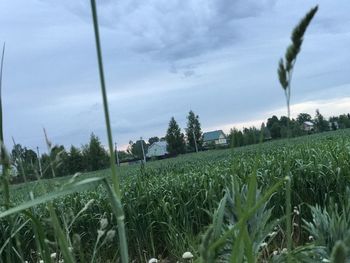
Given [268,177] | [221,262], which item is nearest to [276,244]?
[268,177]

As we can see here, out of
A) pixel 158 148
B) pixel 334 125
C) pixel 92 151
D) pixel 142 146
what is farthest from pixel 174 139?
pixel 92 151

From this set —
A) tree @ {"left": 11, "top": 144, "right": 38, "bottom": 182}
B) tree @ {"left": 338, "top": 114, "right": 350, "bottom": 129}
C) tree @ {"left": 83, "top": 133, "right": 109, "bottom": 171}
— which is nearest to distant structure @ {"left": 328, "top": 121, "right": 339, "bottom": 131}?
tree @ {"left": 338, "top": 114, "right": 350, "bottom": 129}

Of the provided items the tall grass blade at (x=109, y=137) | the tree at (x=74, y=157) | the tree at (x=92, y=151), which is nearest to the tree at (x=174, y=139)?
the tree at (x=92, y=151)

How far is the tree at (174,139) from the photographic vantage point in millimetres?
66375

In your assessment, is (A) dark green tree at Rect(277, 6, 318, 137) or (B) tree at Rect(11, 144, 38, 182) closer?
(A) dark green tree at Rect(277, 6, 318, 137)

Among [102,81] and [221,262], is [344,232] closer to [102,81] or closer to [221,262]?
[221,262]

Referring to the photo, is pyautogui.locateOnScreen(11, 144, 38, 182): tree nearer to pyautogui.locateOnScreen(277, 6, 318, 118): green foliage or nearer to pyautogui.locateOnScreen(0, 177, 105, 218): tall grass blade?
pyautogui.locateOnScreen(0, 177, 105, 218): tall grass blade

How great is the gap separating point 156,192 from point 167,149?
6199cm

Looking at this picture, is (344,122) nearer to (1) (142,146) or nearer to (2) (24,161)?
(1) (142,146)

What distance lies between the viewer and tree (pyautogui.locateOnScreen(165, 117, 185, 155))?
218 feet

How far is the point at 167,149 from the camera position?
67.4m

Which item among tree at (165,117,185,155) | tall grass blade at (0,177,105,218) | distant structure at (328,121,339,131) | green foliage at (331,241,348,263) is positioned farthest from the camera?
tree at (165,117,185,155)

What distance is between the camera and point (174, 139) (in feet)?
219

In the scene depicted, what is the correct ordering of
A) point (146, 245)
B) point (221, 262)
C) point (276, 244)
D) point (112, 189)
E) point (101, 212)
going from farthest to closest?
point (101, 212) → point (146, 245) → point (276, 244) → point (221, 262) → point (112, 189)
